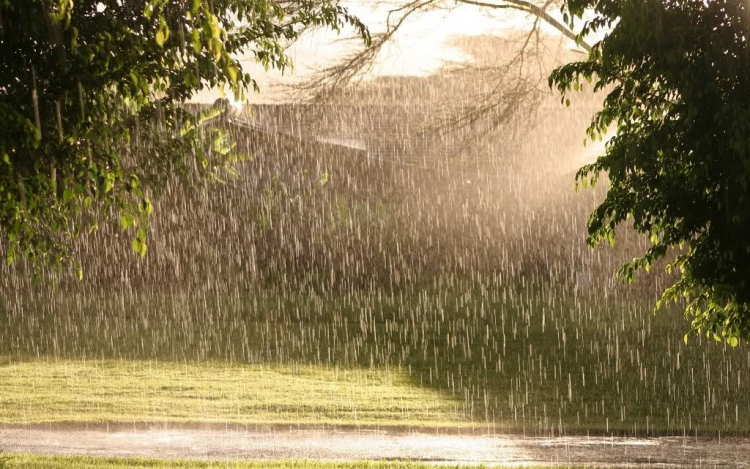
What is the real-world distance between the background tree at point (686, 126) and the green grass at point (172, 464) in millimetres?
2964

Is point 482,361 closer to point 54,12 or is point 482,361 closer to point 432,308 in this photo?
point 432,308

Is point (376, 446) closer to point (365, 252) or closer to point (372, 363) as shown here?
point (372, 363)

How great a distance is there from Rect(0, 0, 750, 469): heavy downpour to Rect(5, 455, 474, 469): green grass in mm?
55

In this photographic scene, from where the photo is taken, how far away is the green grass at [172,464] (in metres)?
9.02

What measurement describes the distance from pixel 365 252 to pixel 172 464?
1795 cm

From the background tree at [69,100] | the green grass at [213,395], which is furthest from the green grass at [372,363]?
the background tree at [69,100]

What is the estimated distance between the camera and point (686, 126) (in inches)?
277

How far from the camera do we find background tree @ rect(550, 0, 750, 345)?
6871 mm

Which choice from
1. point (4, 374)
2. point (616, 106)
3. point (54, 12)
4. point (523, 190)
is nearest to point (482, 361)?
point (4, 374)

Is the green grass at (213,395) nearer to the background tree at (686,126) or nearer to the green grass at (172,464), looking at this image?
the green grass at (172,464)

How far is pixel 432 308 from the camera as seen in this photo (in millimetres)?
22234

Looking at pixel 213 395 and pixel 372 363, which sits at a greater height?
pixel 213 395

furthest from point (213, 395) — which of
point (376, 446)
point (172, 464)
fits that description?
point (172, 464)

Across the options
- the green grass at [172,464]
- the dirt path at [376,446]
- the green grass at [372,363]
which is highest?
the green grass at [172,464]
